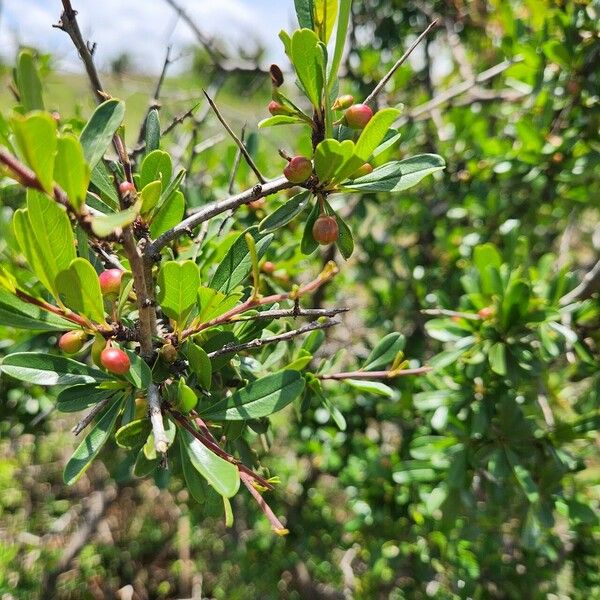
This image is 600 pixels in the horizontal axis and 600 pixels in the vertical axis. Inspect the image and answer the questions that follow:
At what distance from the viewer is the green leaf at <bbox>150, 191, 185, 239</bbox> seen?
683 millimetres

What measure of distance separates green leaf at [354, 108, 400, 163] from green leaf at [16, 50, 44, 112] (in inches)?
12.7

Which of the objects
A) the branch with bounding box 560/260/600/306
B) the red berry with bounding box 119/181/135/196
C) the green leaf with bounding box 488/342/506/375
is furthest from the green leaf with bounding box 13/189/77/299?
the branch with bounding box 560/260/600/306

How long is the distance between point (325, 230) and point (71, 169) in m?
0.30

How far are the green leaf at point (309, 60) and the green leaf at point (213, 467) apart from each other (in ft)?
1.39

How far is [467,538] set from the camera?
1447 millimetres

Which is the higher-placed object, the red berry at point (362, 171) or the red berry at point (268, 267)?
the red berry at point (362, 171)

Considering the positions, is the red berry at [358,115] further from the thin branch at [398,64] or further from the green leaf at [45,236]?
the green leaf at [45,236]

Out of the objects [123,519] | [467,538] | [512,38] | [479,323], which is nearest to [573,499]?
[467,538]

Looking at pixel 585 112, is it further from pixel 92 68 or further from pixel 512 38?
pixel 92 68

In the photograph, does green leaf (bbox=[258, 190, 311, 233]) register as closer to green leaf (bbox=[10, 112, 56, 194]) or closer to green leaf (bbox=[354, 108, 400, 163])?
green leaf (bbox=[354, 108, 400, 163])

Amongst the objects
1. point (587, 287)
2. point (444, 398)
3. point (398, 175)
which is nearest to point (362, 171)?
point (398, 175)

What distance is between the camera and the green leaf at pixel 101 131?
544 mm

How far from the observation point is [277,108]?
682 mm

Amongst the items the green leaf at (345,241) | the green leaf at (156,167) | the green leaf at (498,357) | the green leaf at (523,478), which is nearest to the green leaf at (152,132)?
the green leaf at (156,167)
